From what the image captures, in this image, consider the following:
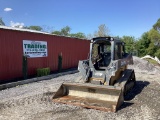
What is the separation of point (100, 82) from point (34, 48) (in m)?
6.86

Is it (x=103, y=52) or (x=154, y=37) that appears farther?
(x=154, y=37)

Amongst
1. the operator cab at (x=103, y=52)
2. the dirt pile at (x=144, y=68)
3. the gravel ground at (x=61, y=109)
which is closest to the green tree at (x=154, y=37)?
the dirt pile at (x=144, y=68)

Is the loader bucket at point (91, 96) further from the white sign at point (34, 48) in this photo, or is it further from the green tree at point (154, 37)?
the green tree at point (154, 37)

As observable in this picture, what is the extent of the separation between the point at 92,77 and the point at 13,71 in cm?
551

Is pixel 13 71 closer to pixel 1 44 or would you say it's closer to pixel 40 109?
pixel 1 44

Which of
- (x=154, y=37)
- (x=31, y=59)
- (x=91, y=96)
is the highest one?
(x=154, y=37)

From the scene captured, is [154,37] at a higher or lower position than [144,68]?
higher

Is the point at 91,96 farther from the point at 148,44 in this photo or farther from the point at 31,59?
the point at 148,44

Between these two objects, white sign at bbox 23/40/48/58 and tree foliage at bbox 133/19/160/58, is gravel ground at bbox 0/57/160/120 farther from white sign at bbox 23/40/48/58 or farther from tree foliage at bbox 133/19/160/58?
tree foliage at bbox 133/19/160/58

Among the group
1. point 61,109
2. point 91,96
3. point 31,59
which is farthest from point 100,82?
point 31,59

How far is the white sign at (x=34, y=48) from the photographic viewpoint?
12.7m

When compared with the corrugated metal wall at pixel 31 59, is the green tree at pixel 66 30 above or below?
above

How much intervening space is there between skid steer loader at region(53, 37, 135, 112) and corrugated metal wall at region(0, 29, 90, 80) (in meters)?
Answer: 4.98

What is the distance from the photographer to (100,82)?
776cm
